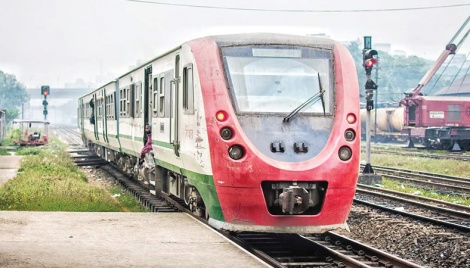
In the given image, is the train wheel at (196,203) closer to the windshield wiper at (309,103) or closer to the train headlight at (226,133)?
the train headlight at (226,133)

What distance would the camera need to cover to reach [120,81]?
20500 millimetres

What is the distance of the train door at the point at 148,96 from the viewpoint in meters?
14.9

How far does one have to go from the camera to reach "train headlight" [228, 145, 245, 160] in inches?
370

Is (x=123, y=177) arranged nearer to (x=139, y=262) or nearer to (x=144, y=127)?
(x=144, y=127)

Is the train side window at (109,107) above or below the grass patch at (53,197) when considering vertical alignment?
above

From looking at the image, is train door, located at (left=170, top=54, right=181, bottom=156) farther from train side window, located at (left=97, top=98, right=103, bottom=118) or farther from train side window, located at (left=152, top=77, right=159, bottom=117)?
train side window, located at (left=97, top=98, right=103, bottom=118)

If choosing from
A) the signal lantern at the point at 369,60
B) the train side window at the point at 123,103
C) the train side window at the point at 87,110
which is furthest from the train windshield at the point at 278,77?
the train side window at the point at 87,110

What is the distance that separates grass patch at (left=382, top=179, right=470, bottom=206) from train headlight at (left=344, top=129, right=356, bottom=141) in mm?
7626

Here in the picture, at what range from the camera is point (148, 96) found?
50.1ft

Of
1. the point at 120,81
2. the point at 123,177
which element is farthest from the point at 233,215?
the point at 123,177

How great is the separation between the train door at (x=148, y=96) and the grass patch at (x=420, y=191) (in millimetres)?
7020

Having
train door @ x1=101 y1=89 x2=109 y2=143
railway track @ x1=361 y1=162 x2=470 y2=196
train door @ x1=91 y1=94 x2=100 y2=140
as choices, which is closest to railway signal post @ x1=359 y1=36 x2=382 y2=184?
railway track @ x1=361 y1=162 x2=470 y2=196

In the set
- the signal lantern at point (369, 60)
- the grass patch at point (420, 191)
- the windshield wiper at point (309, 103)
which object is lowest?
the grass patch at point (420, 191)

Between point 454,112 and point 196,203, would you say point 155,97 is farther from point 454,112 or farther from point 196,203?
point 454,112
